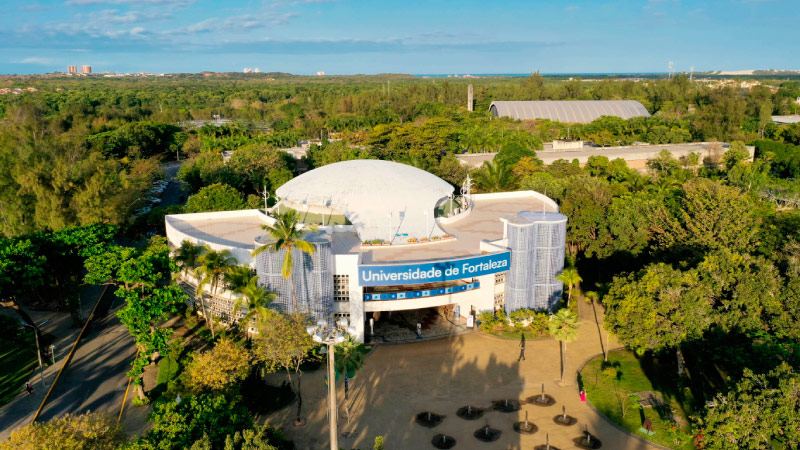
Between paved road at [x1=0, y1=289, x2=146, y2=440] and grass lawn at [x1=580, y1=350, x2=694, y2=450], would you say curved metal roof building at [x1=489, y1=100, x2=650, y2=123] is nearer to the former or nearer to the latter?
grass lawn at [x1=580, y1=350, x2=694, y2=450]

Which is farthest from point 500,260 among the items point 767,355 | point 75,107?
point 75,107

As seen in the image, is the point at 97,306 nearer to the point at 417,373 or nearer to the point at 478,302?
the point at 417,373

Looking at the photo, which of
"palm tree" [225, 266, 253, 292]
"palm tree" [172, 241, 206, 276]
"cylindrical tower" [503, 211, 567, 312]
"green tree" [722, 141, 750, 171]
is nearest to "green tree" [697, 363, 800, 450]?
"cylindrical tower" [503, 211, 567, 312]

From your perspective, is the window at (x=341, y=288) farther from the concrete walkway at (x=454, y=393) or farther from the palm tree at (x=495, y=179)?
the palm tree at (x=495, y=179)

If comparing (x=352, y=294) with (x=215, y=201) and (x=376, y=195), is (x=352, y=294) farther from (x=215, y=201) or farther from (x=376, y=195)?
(x=215, y=201)

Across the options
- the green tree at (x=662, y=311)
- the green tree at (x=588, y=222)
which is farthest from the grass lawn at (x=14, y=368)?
the green tree at (x=588, y=222)

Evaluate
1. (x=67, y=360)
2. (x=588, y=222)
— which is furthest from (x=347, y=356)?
(x=588, y=222)
